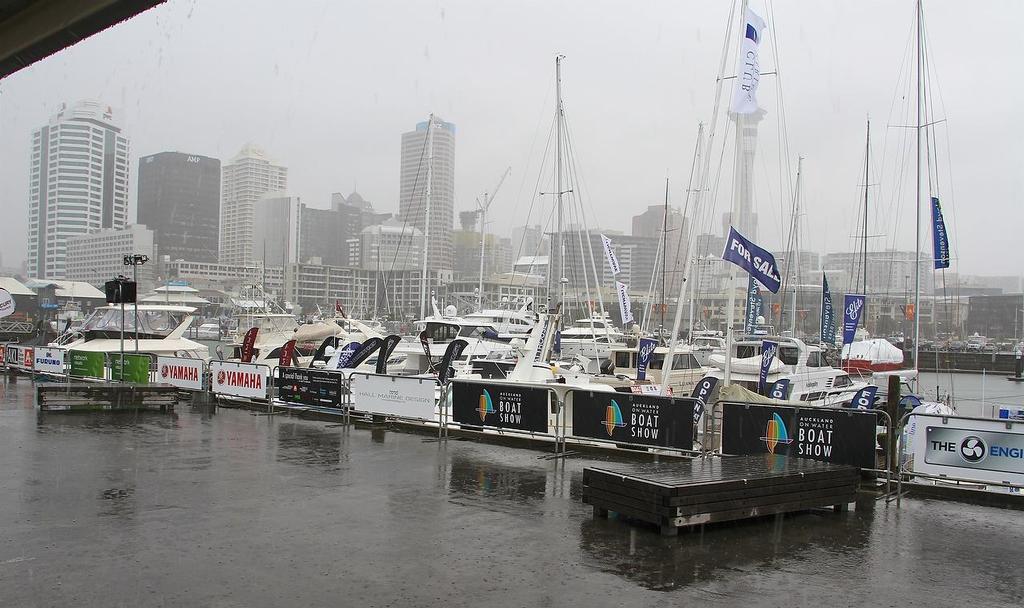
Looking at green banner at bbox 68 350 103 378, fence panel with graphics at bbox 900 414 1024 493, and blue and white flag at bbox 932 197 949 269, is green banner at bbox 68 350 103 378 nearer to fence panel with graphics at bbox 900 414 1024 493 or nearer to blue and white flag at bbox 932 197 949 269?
fence panel with graphics at bbox 900 414 1024 493

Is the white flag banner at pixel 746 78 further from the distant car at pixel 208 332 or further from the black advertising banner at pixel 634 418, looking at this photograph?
the distant car at pixel 208 332

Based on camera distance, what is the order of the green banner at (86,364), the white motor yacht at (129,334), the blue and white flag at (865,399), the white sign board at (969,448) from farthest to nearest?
the white motor yacht at (129,334), the green banner at (86,364), the blue and white flag at (865,399), the white sign board at (969,448)

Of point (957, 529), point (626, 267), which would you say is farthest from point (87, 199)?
point (626, 267)

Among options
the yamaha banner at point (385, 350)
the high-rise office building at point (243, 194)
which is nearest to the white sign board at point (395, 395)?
the yamaha banner at point (385, 350)

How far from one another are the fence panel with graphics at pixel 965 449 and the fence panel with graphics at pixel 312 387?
12.7 m

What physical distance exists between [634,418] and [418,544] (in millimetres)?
6796

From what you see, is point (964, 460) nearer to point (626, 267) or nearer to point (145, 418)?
point (145, 418)

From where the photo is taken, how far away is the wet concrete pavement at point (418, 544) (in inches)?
269

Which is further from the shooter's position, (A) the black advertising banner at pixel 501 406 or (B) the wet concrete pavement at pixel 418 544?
(A) the black advertising banner at pixel 501 406

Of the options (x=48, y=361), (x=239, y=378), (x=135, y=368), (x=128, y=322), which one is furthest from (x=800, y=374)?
(x=48, y=361)

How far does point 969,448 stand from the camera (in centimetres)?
1134

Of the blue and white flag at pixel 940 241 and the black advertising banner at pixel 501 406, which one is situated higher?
the blue and white flag at pixel 940 241

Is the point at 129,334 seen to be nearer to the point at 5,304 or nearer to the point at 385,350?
the point at 5,304

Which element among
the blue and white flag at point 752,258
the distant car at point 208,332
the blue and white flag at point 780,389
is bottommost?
the distant car at point 208,332
